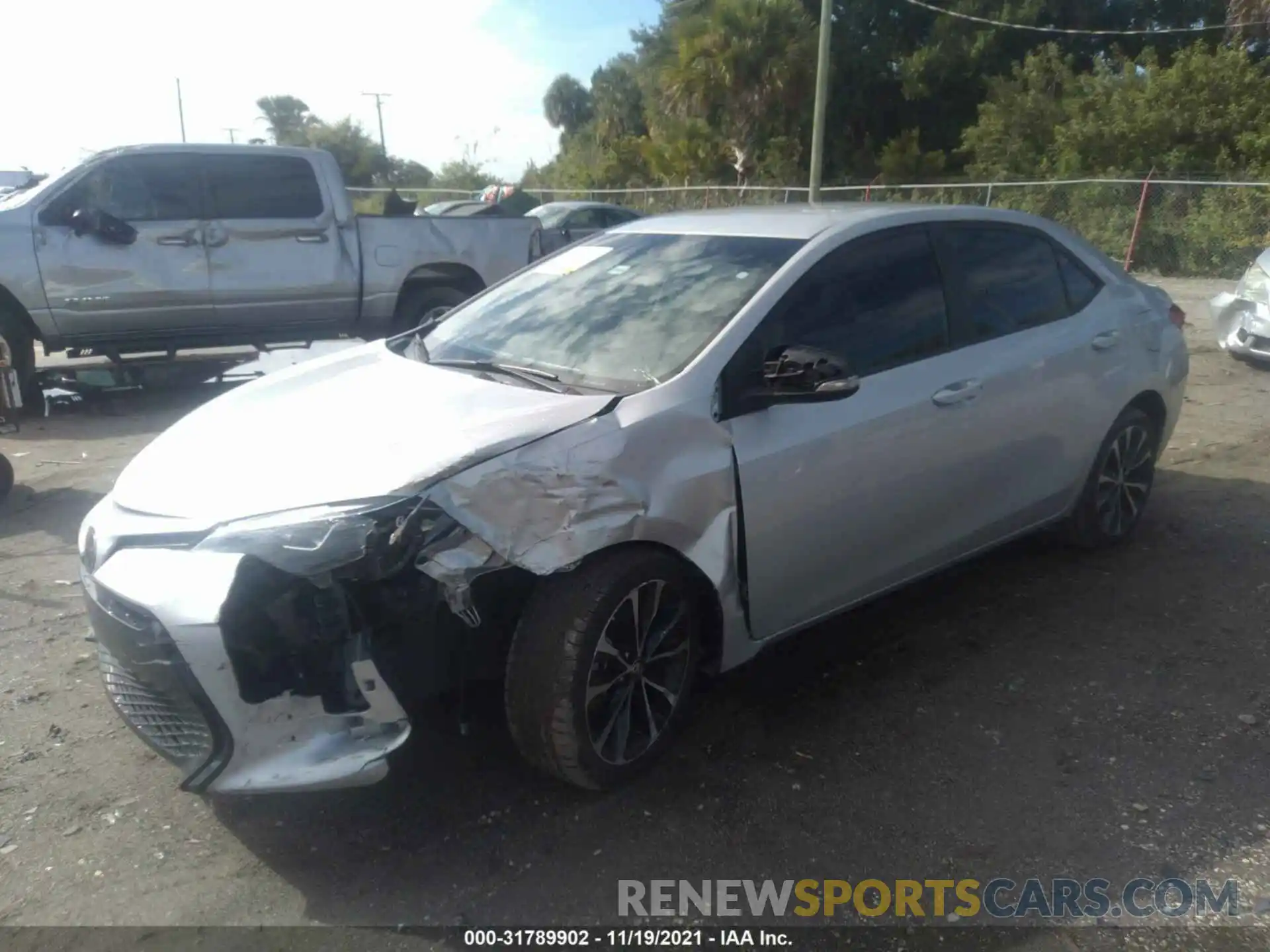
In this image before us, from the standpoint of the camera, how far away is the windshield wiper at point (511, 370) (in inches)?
137

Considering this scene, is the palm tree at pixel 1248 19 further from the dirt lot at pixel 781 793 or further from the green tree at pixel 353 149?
the green tree at pixel 353 149

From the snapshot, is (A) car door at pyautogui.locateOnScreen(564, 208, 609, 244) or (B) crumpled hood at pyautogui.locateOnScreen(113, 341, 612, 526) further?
(A) car door at pyautogui.locateOnScreen(564, 208, 609, 244)

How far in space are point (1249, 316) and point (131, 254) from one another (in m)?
9.61

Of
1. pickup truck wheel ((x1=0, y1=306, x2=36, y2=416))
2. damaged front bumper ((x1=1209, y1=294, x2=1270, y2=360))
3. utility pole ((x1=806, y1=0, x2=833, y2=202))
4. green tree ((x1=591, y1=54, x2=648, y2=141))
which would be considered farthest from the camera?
green tree ((x1=591, y1=54, x2=648, y2=141))

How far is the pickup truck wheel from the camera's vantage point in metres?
8.13

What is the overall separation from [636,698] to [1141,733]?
177 centimetres

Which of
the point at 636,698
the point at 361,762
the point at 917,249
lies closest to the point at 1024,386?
the point at 917,249

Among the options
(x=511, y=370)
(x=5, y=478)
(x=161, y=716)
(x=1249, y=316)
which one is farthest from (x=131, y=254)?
(x=1249, y=316)

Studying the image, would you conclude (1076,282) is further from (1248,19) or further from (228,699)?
(1248,19)

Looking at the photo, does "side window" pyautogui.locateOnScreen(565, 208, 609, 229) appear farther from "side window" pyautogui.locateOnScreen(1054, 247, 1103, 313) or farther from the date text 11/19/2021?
the date text 11/19/2021

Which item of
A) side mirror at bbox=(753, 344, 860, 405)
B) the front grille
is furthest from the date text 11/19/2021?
side mirror at bbox=(753, 344, 860, 405)

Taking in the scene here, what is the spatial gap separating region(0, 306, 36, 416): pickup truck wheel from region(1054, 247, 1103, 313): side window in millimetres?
7402

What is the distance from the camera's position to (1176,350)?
5.22 meters

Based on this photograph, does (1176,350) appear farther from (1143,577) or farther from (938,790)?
(938,790)
